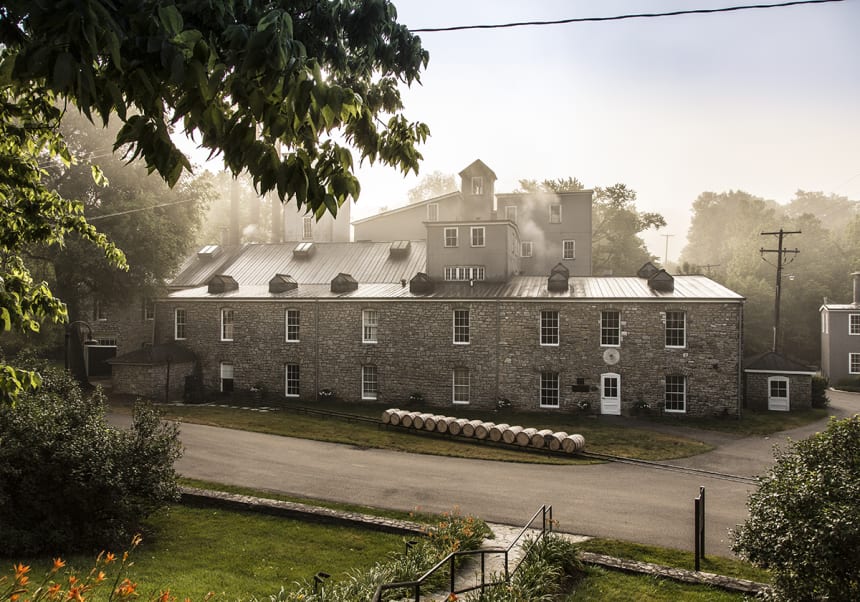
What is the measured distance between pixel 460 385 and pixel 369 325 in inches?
230

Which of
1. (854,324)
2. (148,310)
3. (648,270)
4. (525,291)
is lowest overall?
(854,324)

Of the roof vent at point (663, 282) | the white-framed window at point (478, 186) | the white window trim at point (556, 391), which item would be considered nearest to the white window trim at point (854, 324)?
the roof vent at point (663, 282)

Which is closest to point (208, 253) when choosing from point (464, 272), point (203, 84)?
point (464, 272)

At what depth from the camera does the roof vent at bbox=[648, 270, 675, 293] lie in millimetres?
29234

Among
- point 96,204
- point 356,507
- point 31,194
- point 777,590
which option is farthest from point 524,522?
point 96,204

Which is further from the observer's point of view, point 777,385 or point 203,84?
point 777,385

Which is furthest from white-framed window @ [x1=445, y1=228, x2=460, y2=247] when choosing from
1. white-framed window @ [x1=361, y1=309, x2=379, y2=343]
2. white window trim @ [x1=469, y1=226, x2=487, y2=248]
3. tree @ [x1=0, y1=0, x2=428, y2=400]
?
tree @ [x1=0, y1=0, x2=428, y2=400]

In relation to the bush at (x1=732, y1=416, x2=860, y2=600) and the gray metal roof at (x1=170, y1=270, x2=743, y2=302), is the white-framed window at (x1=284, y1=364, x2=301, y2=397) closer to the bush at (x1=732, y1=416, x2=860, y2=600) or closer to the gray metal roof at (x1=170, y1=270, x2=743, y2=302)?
the gray metal roof at (x1=170, y1=270, x2=743, y2=302)

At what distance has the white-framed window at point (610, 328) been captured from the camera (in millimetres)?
28625

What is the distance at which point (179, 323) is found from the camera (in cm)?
3584

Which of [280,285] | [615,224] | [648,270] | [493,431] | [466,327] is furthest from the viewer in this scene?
[615,224]

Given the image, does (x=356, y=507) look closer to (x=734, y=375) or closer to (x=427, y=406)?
(x=427, y=406)

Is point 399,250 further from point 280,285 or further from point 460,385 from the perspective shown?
point 460,385

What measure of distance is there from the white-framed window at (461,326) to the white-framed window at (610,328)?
661 centimetres
